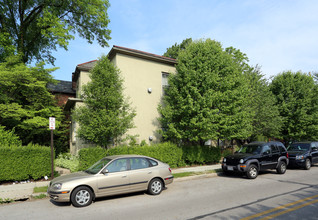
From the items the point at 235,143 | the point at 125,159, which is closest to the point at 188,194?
the point at 125,159

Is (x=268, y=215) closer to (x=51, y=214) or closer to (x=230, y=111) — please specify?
(x=51, y=214)

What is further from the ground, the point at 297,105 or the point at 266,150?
the point at 297,105

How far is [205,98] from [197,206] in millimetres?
7695

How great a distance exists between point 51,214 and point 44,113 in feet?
32.6

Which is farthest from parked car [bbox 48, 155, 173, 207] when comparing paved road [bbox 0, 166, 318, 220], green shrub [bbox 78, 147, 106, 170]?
green shrub [bbox 78, 147, 106, 170]

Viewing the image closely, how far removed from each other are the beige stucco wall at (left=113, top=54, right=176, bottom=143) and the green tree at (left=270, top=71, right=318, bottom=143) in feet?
42.2

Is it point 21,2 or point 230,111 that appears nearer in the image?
point 230,111

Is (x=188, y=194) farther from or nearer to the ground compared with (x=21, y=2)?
nearer to the ground

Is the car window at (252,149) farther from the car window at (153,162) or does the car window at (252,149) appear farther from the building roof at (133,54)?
the building roof at (133,54)

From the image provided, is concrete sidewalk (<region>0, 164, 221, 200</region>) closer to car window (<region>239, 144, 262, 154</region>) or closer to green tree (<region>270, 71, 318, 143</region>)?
car window (<region>239, 144, 262, 154</region>)

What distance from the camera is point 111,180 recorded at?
6.50 metres

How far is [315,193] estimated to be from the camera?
22.4 feet

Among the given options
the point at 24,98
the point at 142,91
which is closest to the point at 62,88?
the point at 24,98

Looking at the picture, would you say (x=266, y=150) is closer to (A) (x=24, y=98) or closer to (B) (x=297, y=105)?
(B) (x=297, y=105)
